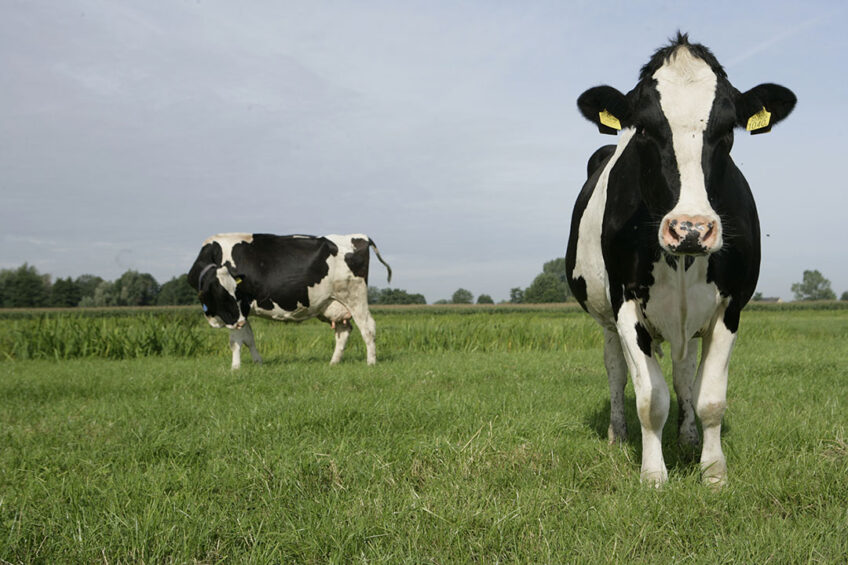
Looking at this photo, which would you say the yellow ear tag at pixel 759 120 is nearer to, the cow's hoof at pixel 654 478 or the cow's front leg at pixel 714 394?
the cow's front leg at pixel 714 394

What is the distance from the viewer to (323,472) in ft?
11.6

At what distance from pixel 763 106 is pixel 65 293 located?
76.0 meters

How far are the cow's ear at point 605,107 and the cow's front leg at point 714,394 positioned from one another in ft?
4.14

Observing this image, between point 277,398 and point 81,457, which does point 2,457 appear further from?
point 277,398

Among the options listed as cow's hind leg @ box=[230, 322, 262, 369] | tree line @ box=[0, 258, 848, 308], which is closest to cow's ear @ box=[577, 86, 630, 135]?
cow's hind leg @ box=[230, 322, 262, 369]

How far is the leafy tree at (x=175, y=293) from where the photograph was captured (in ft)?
236

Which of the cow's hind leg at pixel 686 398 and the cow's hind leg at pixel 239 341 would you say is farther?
the cow's hind leg at pixel 239 341

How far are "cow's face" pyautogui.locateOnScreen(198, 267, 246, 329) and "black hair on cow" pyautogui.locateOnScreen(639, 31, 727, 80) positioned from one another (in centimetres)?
824

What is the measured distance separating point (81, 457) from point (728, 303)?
420 centimetres

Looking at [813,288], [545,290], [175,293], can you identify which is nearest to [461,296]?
[545,290]

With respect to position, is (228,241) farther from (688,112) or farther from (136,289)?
(136,289)

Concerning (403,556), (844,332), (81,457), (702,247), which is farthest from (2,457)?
(844,332)

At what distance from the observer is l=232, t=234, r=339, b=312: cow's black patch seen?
10656 millimetres

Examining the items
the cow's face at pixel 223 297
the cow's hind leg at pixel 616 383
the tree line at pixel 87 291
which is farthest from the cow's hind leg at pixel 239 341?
the tree line at pixel 87 291
